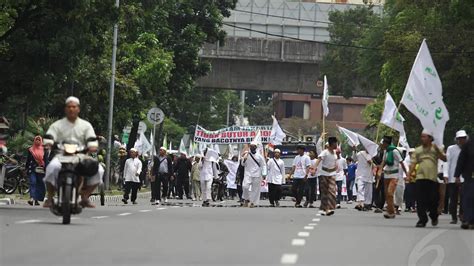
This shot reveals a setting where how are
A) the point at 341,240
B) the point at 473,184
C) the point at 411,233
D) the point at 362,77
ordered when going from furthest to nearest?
1. the point at 362,77
2. the point at 473,184
3. the point at 411,233
4. the point at 341,240

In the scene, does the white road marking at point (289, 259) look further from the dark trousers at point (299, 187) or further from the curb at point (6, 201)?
the dark trousers at point (299, 187)

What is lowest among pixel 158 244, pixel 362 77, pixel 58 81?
pixel 158 244

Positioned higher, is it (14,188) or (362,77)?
(362,77)

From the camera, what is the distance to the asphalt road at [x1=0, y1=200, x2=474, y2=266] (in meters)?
13.0

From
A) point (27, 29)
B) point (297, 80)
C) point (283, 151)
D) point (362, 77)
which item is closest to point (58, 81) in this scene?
point (27, 29)

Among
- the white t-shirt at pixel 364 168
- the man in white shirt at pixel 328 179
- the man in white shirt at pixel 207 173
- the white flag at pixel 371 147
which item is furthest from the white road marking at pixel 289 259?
the man in white shirt at pixel 207 173

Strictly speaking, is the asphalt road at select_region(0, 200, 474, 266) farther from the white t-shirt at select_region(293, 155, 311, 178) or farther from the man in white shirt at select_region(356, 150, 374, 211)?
the white t-shirt at select_region(293, 155, 311, 178)

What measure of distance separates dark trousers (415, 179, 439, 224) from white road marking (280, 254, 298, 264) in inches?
334

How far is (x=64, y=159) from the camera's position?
699 inches

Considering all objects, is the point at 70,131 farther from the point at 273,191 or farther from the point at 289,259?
the point at 273,191

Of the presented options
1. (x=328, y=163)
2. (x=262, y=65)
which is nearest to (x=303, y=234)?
(x=328, y=163)

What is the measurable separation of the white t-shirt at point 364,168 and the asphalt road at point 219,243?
1199cm

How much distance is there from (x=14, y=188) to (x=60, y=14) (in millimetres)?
13552

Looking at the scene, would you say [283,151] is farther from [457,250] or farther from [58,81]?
[457,250]
